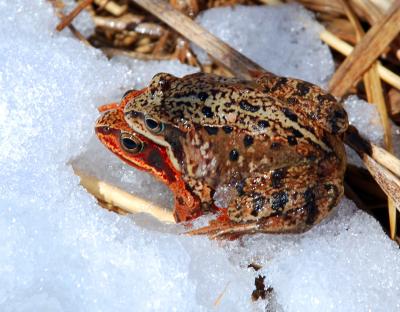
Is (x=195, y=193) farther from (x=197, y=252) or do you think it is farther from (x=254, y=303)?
(x=254, y=303)

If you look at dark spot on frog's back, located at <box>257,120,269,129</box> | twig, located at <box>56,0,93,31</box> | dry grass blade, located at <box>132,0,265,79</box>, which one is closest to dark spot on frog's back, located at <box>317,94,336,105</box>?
dark spot on frog's back, located at <box>257,120,269,129</box>

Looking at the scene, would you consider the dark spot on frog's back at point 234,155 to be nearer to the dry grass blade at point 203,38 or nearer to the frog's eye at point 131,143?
the frog's eye at point 131,143

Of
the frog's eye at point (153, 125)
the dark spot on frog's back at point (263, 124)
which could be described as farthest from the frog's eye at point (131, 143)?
the dark spot on frog's back at point (263, 124)

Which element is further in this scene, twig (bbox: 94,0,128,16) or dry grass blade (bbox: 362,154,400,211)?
twig (bbox: 94,0,128,16)

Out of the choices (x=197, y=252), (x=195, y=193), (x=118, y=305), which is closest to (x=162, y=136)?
(x=195, y=193)

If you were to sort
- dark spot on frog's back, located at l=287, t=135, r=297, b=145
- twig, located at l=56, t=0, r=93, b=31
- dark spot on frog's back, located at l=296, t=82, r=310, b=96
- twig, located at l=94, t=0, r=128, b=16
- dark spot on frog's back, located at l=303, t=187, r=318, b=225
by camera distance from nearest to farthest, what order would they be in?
1. dark spot on frog's back, located at l=303, t=187, r=318, b=225
2. dark spot on frog's back, located at l=287, t=135, r=297, b=145
3. dark spot on frog's back, located at l=296, t=82, r=310, b=96
4. twig, located at l=56, t=0, r=93, b=31
5. twig, located at l=94, t=0, r=128, b=16

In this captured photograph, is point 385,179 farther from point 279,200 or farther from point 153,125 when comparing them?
point 153,125

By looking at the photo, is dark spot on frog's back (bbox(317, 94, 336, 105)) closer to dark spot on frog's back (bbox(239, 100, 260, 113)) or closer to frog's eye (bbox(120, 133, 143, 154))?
dark spot on frog's back (bbox(239, 100, 260, 113))
